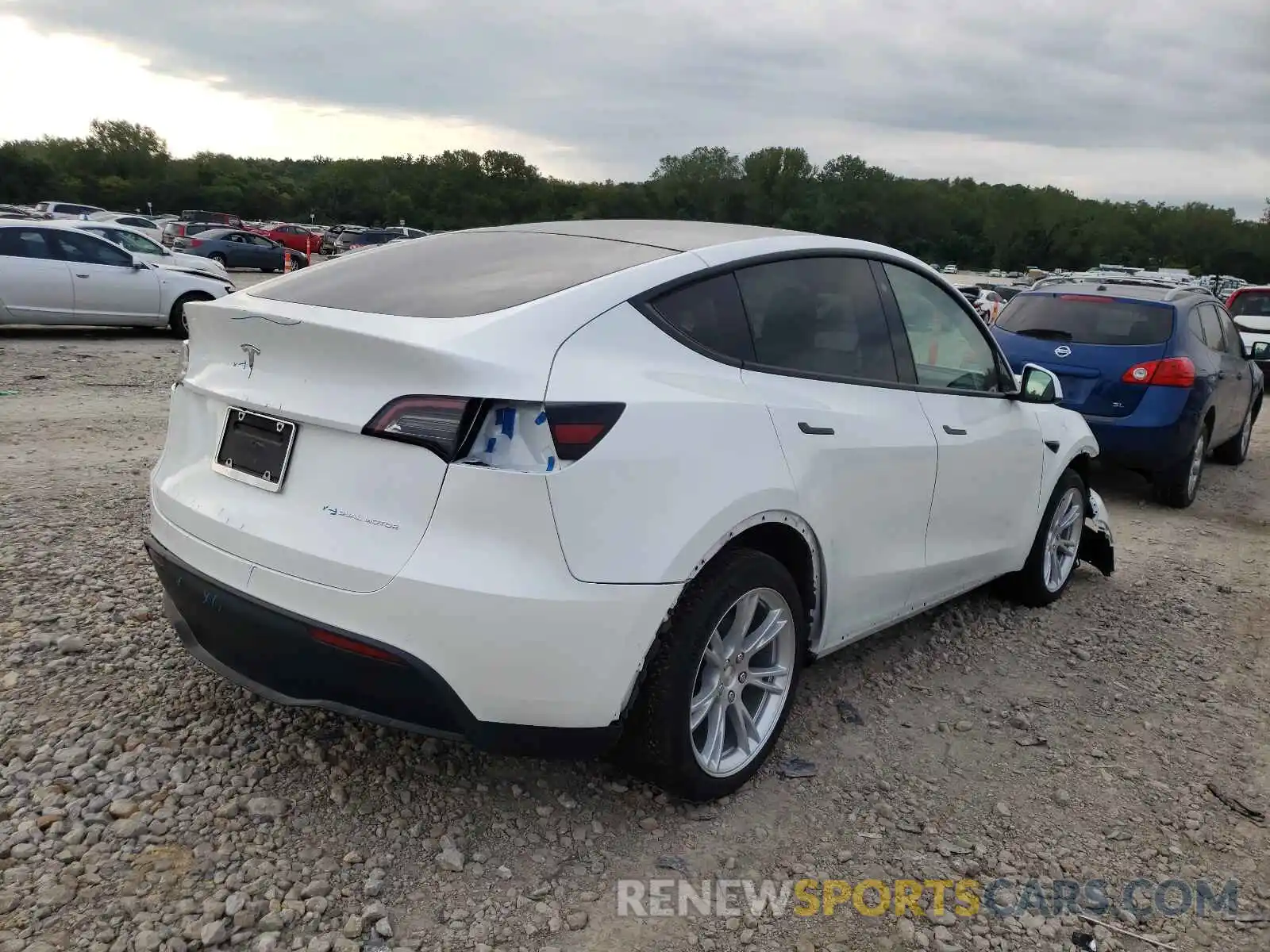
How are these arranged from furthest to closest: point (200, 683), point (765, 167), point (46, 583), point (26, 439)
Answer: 1. point (765, 167)
2. point (26, 439)
3. point (46, 583)
4. point (200, 683)

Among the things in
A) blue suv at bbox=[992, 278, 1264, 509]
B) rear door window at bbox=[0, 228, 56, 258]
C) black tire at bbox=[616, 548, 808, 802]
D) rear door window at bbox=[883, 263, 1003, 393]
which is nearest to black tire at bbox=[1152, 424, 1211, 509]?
blue suv at bbox=[992, 278, 1264, 509]

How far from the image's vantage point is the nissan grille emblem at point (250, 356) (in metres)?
2.79

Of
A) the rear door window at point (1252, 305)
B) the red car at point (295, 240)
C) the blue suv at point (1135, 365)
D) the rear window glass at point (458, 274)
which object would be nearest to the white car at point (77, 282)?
the blue suv at point (1135, 365)

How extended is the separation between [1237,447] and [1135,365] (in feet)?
10.7

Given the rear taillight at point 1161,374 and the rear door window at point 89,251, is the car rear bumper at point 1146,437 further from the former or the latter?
the rear door window at point 89,251

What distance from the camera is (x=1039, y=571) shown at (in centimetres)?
496

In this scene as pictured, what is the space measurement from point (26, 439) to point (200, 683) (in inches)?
185

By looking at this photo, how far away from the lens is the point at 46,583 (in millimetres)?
4305

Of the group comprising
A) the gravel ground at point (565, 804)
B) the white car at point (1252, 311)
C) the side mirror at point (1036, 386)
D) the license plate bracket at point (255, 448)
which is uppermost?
the white car at point (1252, 311)

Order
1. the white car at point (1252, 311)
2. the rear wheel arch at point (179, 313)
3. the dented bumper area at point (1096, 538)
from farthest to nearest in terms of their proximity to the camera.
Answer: the white car at point (1252, 311) < the rear wheel arch at point (179, 313) < the dented bumper area at point (1096, 538)

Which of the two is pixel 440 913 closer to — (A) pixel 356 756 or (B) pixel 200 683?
(A) pixel 356 756

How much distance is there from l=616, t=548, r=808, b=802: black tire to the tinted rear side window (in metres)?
0.62

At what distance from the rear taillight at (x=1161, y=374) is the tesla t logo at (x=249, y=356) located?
6.57 metres

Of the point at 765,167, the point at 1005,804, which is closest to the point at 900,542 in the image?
the point at 1005,804
